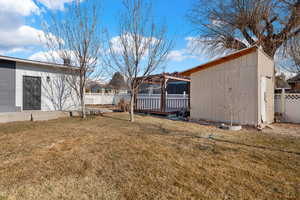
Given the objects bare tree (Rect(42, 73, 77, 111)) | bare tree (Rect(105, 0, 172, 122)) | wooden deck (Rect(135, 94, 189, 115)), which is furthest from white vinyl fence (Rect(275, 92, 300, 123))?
bare tree (Rect(42, 73, 77, 111))

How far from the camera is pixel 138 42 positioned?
6480 millimetres

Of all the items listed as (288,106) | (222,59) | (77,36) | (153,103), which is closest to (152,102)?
(153,103)

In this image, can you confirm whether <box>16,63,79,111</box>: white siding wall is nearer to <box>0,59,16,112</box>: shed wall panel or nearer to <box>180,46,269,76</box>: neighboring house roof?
<box>0,59,16,112</box>: shed wall panel

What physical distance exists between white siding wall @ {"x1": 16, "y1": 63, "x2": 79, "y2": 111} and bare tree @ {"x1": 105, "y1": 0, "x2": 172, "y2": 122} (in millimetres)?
4402

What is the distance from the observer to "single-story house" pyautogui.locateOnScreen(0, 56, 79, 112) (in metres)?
7.48

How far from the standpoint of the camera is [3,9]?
6992mm

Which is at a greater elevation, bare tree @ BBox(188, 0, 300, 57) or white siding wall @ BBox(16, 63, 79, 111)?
bare tree @ BBox(188, 0, 300, 57)

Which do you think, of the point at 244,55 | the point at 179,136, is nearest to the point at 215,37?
the point at 244,55

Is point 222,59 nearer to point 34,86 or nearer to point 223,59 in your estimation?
point 223,59

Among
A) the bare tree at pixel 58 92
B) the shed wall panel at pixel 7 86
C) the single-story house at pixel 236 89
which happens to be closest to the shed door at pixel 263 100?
the single-story house at pixel 236 89

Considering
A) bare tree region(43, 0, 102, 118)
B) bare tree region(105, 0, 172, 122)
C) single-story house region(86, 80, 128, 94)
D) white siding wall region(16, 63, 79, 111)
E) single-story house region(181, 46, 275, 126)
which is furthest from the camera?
single-story house region(86, 80, 128, 94)

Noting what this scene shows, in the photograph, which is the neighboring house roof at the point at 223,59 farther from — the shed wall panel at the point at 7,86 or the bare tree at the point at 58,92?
the shed wall panel at the point at 7,86

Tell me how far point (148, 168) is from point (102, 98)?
15618 mm

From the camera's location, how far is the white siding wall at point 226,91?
585 cm
